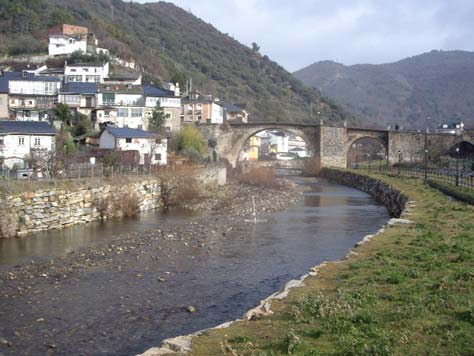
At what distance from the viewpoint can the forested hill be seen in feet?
269

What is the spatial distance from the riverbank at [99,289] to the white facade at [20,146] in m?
13.7

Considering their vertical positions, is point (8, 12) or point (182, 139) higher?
point (8, 12)

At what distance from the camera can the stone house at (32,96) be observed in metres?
50.3

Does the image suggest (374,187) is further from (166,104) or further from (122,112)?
(122,112)

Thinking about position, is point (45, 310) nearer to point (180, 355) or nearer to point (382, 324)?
point (180, 355)

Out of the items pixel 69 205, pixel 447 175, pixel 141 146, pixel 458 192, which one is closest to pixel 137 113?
pixel 141 146

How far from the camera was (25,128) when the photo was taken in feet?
119

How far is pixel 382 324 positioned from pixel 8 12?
8400 centimetres

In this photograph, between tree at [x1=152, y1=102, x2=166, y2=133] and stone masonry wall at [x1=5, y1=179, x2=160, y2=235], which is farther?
tree at [x1=152, y1=102, x2=166, y2=133]

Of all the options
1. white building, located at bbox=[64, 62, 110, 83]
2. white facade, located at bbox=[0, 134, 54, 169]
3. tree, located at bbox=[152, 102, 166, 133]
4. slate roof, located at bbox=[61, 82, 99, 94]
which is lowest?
white facade, located at bbox=[0, 134, 54, 169]

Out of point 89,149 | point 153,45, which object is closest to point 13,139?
point 89,149

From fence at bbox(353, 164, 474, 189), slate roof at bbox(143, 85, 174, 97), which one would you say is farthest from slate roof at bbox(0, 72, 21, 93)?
fence at bbox(353, 164, 474, 189)

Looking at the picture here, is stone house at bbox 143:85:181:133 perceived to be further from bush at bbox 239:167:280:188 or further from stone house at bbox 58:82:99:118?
bush at bbox 239:167:280:188

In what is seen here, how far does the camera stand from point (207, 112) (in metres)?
70.1
